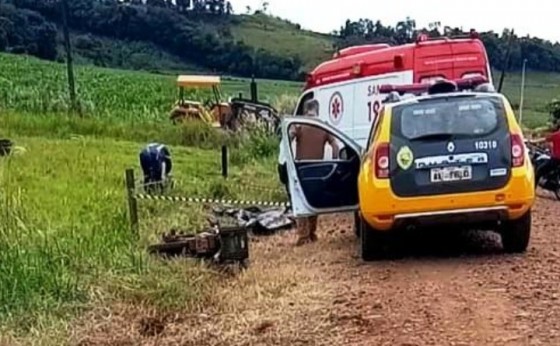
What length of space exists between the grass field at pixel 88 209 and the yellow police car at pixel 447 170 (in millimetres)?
1838

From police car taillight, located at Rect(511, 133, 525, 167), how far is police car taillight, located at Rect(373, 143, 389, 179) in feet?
3.88

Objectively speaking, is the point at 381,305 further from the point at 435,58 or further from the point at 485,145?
the point at 435,58

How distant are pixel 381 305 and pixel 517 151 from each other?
2.49m

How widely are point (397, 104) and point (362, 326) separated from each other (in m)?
3.14

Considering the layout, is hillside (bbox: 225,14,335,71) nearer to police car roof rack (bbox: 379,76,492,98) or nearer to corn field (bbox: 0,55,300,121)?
corn field (bbox: 0,55,300,121)

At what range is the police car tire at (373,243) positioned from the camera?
34.7ft

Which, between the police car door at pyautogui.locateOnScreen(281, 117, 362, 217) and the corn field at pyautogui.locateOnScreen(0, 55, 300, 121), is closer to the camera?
the police car door at pyautogui.locateOnScreen(281, 117, 362, 217)

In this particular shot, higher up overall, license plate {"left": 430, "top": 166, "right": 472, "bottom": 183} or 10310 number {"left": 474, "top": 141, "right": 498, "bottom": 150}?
10310 number {"left": 474, "top": 141, "right": 498, "bottom": 150}

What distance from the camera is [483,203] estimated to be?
10234mm

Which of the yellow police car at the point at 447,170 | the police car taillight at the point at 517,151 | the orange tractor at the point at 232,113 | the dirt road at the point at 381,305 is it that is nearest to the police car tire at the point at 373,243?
the yellow police car at the point at 447,170

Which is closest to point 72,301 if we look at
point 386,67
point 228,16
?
point 386,67

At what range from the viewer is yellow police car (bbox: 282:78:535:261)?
1024 centimetres

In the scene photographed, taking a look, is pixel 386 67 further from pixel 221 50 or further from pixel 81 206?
pixel 221 50

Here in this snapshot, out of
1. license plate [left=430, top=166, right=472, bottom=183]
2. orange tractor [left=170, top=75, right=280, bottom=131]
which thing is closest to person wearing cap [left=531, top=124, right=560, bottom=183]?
license plate [left=430, top=166, right=472, bottom=183]
